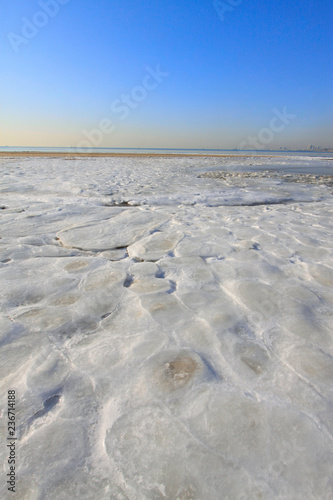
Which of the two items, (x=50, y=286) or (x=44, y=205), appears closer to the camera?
(x=50, y=286)

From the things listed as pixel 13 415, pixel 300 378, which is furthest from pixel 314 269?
pixel 13 415

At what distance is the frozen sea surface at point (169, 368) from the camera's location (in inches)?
35.6

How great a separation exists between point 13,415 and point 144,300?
98 cm

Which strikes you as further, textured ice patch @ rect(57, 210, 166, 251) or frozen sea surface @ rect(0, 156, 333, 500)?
textured ice patch @ rect(57, 210, 166, 251)

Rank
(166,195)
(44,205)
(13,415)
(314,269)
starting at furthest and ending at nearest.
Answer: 1. (166,195)
2. (44,205)
3. (314,269)
4. (13,415)

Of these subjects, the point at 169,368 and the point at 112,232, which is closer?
the point at 169,368

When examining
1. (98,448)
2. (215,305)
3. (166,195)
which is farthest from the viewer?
(166,195)

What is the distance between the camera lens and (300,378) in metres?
1.27

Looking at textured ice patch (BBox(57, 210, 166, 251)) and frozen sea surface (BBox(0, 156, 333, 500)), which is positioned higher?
frozen sea surface (BBox(0, 156, 333, 500))

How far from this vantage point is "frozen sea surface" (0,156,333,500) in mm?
904

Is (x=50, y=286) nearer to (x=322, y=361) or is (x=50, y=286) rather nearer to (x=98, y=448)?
(x=98, y=448)

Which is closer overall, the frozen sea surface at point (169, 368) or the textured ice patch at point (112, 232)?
the frozen sea surface at point (169, 368)

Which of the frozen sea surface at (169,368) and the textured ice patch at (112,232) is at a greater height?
the frozen sea surface at (169,368)

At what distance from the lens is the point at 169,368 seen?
132 cm
